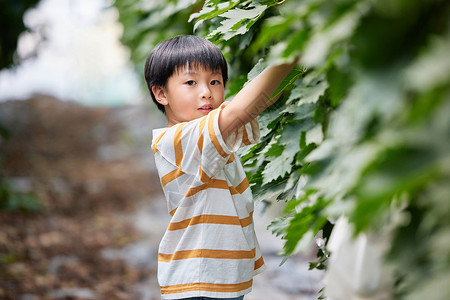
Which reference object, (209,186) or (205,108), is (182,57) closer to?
(205,108)

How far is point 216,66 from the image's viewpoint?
5.36ft

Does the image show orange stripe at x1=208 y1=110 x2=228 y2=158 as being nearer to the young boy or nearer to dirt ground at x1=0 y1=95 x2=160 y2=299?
the young boy

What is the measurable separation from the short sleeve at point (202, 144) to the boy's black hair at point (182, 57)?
0.21 metres

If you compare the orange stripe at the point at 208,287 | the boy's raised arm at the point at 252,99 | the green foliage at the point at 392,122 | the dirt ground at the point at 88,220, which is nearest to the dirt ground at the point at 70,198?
the dirt ground at the point at 88,220

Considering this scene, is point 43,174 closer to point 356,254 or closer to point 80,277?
point 80,277

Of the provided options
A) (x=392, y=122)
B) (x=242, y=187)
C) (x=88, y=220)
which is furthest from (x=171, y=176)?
(x=88, y=220)

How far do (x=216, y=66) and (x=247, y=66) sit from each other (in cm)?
50

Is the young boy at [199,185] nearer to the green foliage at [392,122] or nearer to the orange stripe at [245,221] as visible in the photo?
the orange stripe at [245,221]

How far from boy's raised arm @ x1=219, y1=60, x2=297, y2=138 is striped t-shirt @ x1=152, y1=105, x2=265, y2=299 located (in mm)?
108

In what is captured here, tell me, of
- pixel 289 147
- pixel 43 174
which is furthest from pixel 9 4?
pixel 289 147

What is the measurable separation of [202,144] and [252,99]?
8.3 inches

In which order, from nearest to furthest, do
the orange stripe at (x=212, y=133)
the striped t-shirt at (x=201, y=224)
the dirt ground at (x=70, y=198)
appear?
the orange stripe at (x=212, y=133) → the striped t-shirt at (x=201, y=224) → the dirt ground at (x=70, y=198)

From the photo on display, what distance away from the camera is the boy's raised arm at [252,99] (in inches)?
50.6

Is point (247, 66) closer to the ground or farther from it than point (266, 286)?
farther from it
